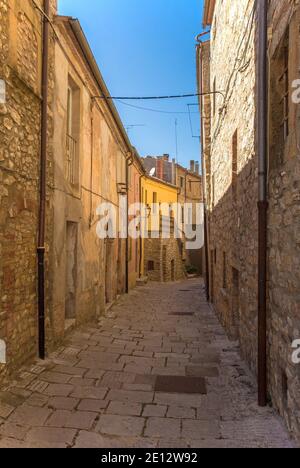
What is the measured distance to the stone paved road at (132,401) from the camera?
3.51 m

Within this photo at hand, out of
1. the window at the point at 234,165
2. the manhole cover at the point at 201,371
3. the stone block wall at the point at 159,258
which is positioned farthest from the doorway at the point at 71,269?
the stone block wall at the point at 159,258

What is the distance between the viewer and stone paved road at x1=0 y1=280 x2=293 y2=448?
3510 millimetres

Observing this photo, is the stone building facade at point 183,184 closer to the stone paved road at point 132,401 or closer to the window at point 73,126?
the window at point 73,126

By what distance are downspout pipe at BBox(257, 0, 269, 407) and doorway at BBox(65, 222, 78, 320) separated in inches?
164

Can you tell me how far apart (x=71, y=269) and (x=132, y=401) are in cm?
370

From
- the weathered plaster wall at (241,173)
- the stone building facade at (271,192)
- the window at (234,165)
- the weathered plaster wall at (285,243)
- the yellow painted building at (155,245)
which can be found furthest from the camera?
the yellow painted building at (155,245)

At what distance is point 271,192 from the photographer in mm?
4258

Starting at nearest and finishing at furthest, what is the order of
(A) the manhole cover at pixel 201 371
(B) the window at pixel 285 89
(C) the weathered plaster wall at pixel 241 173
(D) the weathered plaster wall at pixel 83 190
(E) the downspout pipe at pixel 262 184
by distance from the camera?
(B) the window at pixel 285 89 < (E) the downspout pipe at pixel 262 184 < (C) the weathered plaster wall at pixel 241 173 < (A) the manhole cover at pixel 201 371 < (D) the weathered plaster wall at pixel 83 190

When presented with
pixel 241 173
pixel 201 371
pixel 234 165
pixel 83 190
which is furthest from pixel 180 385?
pixel 83 190

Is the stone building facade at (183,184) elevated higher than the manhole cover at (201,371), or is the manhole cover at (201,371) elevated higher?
the stone building facade at (183,184)

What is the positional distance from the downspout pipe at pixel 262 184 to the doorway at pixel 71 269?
13.7 ft

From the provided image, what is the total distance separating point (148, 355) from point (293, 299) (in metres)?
3.57

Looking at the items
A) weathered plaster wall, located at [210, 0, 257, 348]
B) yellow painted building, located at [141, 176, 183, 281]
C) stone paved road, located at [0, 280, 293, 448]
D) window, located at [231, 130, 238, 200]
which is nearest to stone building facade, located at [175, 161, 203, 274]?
yellow painted building, located at [141, 176, 183, 281]

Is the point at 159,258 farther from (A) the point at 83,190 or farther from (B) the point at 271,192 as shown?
(B) the point at 271,192
